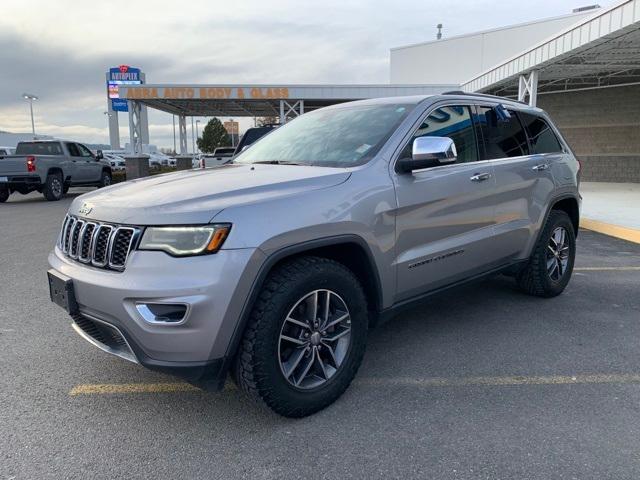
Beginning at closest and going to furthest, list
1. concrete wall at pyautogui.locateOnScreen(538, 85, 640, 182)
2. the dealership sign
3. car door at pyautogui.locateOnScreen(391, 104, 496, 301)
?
car door at pyautogui.locateOnScreen(391, 104, 496, 301) < concrete wall at pyautogui.locateOnScreen(538, 85, 640, 182) < the dealership sign

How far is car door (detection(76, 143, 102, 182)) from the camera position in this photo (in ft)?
58.4

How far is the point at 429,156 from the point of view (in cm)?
318

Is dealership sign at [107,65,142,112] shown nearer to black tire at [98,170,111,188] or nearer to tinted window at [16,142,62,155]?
black tire at [98,170,111,188]

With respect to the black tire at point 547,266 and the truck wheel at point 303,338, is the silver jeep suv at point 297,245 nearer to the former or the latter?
the truck wheel at point 303,338

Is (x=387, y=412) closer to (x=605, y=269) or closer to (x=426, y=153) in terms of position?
(x=426, y=153)

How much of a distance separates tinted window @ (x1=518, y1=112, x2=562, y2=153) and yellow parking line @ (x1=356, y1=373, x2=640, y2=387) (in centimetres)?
217

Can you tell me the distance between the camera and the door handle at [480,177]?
3.83 meters

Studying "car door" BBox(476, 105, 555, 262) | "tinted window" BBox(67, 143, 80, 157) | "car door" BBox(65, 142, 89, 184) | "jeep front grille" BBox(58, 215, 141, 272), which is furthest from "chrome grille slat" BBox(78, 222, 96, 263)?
"tinted window" BBox(67, 143, 80, 157)

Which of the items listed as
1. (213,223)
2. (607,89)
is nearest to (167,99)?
(607,89)

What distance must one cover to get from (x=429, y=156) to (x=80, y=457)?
2542mm

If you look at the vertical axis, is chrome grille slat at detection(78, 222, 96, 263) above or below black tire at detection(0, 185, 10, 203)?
above

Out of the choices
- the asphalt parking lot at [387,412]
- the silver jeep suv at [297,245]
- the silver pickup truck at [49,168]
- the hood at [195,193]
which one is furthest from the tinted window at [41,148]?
the hood at [195,193]

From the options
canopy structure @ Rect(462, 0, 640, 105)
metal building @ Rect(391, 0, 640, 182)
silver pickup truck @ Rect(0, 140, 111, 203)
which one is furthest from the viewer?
silver pickup truck @ Rect(0, 140, 111, 203)

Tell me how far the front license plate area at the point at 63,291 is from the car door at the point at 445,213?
74.8 inches
